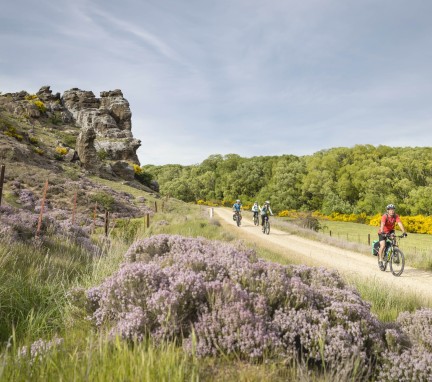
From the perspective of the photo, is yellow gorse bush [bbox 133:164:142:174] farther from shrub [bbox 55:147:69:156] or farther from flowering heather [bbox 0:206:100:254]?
flowering heather [bbox 0:206:100:254]

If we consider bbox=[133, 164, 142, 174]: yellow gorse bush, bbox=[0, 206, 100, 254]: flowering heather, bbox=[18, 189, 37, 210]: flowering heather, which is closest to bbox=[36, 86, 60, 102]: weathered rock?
bbox=[133, 164, 142, 174]: yellow gorse bush

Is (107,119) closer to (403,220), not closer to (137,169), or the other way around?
(137,169)

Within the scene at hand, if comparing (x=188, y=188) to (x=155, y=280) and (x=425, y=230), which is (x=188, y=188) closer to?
(x=425, y=230)

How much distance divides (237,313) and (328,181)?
78.8 m

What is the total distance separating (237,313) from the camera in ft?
10.6

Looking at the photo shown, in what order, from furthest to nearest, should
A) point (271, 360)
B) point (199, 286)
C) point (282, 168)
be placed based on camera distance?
point (282, 168), point (199, 286), point (271, 360)

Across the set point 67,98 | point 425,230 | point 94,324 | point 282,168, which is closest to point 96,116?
point 67,98

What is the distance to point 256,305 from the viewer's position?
3.53 m

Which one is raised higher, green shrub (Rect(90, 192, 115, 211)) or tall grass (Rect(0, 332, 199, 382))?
green shrub (Rect(90, 192, 115, 211))

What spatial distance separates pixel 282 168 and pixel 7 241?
8671 centimetres

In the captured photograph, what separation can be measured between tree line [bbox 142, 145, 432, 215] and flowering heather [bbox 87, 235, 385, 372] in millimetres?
55451

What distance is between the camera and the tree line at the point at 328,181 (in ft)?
218

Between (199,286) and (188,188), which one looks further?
(188,188)

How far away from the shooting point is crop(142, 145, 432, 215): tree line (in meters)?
66.4
